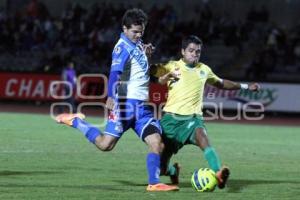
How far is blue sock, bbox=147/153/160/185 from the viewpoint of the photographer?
9.56m

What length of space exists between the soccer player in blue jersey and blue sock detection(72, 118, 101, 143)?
10.0 inches

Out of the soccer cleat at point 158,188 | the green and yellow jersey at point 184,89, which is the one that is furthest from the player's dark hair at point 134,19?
the soccer cleat at point 158,188

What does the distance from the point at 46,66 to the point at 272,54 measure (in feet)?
27.5

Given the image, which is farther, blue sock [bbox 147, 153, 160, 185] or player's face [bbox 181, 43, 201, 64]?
player's face [bbox 181, 43, 201, 64]

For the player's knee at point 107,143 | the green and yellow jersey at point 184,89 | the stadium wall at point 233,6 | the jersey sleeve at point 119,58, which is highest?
the stadium wall at point 233,6

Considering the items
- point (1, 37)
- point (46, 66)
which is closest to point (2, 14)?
point (1, 37)

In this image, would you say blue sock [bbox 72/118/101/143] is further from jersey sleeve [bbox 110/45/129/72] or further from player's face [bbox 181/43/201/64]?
player's face [bbox 181/43/201/64]

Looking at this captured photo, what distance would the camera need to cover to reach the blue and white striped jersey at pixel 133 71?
964 centimetres

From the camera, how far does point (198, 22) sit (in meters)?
33.0

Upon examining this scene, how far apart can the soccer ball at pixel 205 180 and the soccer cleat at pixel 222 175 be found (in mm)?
66

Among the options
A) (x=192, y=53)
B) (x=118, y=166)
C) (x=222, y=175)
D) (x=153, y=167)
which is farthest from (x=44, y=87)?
(x=222, y=175)

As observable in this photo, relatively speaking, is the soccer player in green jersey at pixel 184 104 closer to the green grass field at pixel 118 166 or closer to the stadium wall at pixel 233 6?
the green grass field at pixel 118 166

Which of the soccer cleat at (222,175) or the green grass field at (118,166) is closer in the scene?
the soccer cleat at (222,175)

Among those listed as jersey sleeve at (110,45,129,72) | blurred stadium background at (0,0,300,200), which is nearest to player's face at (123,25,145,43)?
jersey sleeve at (110,45,129,72)
